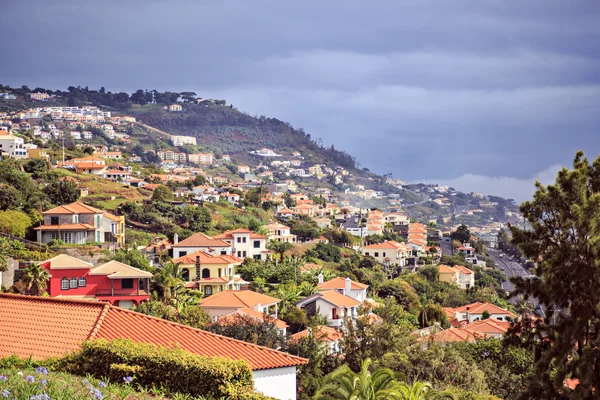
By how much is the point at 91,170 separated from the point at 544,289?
76958 millimetres

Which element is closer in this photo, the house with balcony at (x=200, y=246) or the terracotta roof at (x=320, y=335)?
the terracotta roof at (x=320, y=335)

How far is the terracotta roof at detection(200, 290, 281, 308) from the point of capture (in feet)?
114

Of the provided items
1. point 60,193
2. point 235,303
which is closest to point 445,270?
point 60,193

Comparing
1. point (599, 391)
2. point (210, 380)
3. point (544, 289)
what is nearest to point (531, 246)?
point (544, 289)

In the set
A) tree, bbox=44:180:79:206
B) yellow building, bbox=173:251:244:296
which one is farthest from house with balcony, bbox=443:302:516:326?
tree, bbox=44:180:79:206

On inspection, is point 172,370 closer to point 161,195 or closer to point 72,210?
point 72,210

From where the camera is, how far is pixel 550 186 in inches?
566

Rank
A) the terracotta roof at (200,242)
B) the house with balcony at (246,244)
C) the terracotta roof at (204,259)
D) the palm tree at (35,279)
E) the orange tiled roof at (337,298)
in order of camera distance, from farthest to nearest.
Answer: the house with balcony at (246,244) → the terracotta roof at (200,242) → the terracotta roof at (204,259) → the orange tiled roof at (337,298) → the palm tree at (35,279)

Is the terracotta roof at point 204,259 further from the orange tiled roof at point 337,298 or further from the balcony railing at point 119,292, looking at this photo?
the balcony railing at point 119,292

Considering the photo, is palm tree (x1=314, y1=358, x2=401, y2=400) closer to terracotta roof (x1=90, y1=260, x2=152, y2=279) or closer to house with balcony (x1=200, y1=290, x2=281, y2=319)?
house with balcony (x1=200, y1=290, x2=281, y2=319)

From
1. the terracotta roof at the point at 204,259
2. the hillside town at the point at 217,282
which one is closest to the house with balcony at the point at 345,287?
the hillside town at the point at 217,282

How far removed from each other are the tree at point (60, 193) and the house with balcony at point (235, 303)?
24.8m

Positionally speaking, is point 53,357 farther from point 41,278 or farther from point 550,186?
point 41,278

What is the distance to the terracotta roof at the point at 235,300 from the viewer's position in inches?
1364
